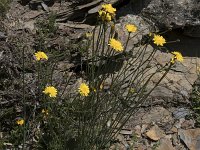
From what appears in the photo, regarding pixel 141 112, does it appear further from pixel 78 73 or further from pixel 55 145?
pixel 55 145

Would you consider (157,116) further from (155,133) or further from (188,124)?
(188,124)

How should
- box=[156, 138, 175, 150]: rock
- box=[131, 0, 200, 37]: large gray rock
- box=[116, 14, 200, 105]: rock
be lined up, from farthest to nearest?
box=[131, 0, 200, 37]: large gray rock, box=[116, 14, 200, 105]: rock, box=[156, 138, 175, 150]: rock

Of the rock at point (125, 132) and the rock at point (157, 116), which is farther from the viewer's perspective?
the rock at point (157, 116)

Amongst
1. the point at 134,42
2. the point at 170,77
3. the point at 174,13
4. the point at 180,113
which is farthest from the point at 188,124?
the point at 174,13

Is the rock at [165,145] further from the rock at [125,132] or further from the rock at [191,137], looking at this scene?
the rock at [125,132]

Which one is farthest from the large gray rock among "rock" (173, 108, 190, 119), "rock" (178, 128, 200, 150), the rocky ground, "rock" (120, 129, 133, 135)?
"rock" (120, 129, 133, 135)

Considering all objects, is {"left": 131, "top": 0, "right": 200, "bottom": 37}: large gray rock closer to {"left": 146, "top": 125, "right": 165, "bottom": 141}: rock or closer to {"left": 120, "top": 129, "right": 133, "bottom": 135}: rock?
{"left": 146, "top": 125, "right": 165, "bottom": 141}: rock

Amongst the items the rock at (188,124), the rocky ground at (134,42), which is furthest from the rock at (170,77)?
the rock at (188,124)
